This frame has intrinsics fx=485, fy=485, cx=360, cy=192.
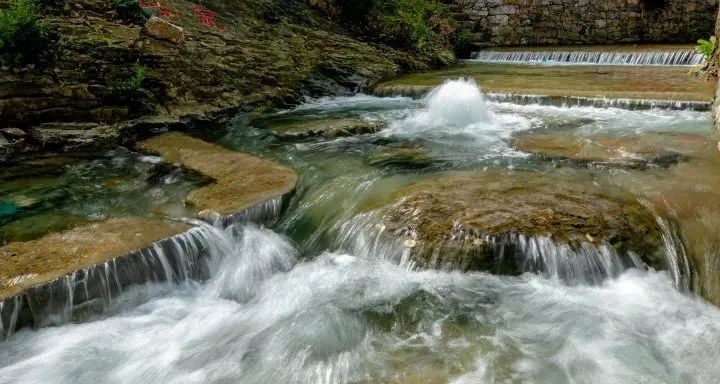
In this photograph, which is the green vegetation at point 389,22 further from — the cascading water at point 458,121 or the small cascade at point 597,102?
the cascading water at point 458,121

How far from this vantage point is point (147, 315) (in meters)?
3.66

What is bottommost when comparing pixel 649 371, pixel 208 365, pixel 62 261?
pixel 208 365

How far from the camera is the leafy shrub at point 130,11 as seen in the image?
834 cm

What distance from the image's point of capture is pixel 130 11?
332 inches

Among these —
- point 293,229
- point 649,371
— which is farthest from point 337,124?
point 649,371

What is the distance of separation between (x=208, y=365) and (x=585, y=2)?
16428 mm

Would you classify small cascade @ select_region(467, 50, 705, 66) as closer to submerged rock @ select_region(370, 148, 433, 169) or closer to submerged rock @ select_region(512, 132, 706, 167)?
submerged rock @ select_region(512, 132, 706, 167)

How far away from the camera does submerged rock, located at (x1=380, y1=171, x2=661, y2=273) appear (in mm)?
3734

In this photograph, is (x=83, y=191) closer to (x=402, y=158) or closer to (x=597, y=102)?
(x=402, y=158)

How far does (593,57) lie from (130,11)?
11.1 metres

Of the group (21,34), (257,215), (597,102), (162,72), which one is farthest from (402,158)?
(21,34)

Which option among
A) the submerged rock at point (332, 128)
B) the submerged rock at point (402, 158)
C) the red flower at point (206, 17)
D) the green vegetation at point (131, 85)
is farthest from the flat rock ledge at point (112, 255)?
the red flower at point (206, 17)

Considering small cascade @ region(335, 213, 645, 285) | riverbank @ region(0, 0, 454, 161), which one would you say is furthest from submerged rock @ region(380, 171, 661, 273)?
riverbank @ region(0, 0, 454, 161)

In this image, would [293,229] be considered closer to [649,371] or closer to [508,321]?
[508,321]
